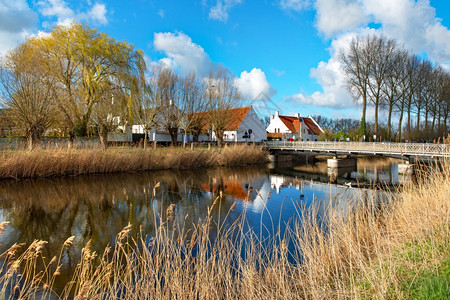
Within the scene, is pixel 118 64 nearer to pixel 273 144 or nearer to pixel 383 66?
pixel 273 144

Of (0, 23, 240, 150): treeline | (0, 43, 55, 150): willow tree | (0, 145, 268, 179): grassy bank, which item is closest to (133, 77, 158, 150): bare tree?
(0, 23, 240, 150): treeline

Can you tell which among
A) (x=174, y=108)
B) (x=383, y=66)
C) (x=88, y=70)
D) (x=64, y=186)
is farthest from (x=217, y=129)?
(x=64, y=186)

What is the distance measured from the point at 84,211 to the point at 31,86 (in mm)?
11680

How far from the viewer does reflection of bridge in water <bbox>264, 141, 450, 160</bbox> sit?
71.2 feet

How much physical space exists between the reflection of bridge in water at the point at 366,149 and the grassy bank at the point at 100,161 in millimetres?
8474

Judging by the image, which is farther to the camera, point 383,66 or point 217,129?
point 217,129

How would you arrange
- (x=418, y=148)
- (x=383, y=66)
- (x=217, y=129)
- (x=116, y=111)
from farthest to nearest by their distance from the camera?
(x=217, y=129), (x=383, y=66), (x=116, y=111), (x=418, y=148)

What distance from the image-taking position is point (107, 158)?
19406mm

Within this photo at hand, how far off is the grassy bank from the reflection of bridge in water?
8474 mm

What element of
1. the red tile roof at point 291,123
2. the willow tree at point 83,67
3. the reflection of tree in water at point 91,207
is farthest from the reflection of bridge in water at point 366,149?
the red tile roof at point 291,123

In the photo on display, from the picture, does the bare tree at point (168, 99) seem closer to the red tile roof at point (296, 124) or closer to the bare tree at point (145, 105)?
the bare tree at point (145, 105)

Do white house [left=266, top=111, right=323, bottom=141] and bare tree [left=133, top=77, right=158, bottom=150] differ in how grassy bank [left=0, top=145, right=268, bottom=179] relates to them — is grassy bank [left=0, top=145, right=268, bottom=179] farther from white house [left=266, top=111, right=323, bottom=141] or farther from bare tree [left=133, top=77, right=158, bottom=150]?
white house [left=266, top=111, right=323, bottom=141]

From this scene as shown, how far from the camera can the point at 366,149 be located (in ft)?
86.2

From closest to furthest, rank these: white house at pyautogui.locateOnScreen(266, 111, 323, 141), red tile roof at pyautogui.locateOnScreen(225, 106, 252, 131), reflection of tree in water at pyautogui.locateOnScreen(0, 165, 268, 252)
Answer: reflection of tree in water at pyautogui.locateOnScreen(0, 165, 268, 252)
red tile roof at pyautogui.locateOnScreen(225, 106, 252, 131)
white house at pyautogui.locateOnScreen(266, 111, 323, 141)
